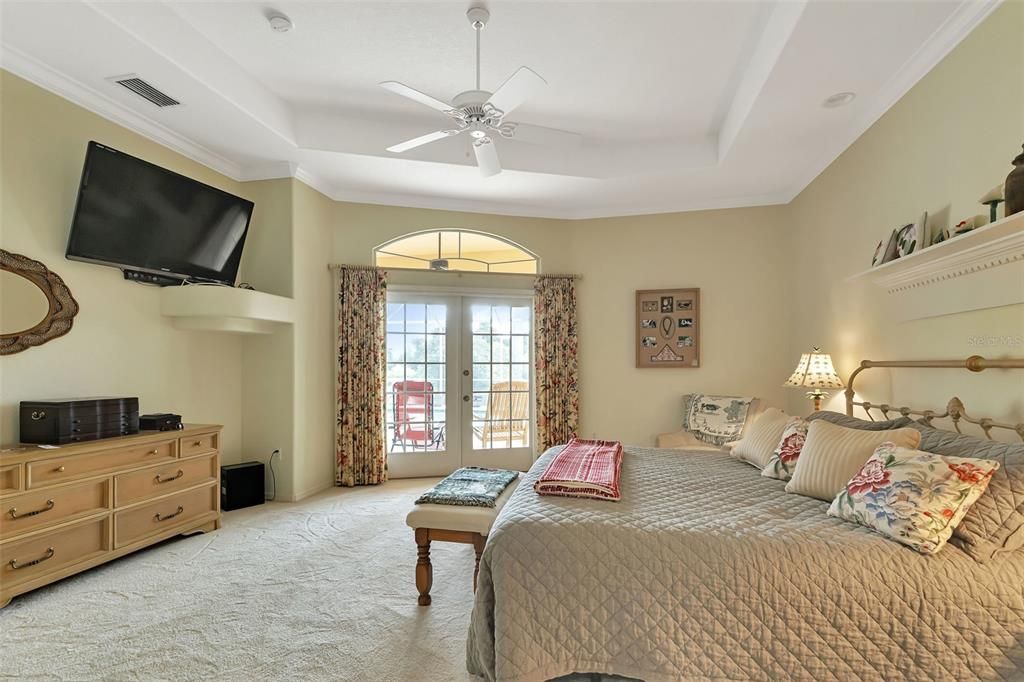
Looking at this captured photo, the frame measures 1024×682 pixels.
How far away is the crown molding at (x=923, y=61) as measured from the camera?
226cm

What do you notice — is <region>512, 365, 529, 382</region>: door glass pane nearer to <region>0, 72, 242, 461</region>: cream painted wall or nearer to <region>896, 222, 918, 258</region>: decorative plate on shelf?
<region>0, 72, 242, 461</region>: cream painted wall

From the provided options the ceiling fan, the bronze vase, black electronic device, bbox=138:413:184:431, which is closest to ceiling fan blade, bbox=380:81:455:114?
the ceiling fan

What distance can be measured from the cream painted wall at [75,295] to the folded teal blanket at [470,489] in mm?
2314

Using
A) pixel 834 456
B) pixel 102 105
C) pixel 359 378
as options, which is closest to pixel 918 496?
pixel 834 456

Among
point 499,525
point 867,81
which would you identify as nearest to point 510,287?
point 867,81

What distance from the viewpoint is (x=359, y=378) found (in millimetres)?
4789

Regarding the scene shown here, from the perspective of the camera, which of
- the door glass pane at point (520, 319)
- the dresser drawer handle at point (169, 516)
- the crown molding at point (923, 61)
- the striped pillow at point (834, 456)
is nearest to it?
the striped pillow at point (834, 456)

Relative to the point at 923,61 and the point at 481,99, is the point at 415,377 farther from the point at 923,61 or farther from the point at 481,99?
the point at 923,61

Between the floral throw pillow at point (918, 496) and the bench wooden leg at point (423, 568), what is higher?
the floral throw pillow at point (918, 496)

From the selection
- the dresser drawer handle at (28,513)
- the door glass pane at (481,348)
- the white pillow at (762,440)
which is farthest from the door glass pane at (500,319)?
the dresser drawer handle at (28,513)

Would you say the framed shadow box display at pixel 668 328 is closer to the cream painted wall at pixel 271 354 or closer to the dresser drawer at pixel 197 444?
the cream painted wall at pixel 271 354

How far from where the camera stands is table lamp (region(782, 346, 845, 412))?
3547mm

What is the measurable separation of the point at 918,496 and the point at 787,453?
2.85ft

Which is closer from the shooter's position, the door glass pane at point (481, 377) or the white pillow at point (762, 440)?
the white pillow at point (762, 440)
